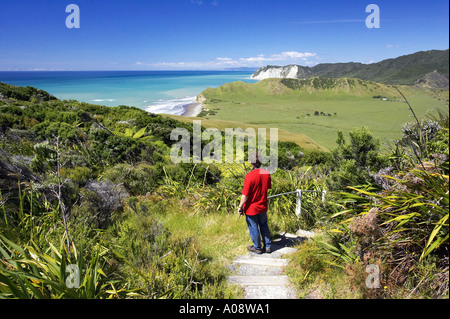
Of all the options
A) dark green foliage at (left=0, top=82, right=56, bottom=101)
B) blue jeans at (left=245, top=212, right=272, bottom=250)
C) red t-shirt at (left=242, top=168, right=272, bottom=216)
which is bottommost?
blue jeans at (left=245, top=212, right=272, bottom=250)

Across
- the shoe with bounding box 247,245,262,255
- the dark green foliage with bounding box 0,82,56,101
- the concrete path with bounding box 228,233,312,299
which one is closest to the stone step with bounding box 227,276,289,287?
the concrete path with bounding box 228,233,312,299

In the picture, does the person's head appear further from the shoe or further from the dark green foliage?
the dark green foliage

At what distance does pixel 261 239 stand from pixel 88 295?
2926mm

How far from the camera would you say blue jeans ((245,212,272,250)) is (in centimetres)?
428

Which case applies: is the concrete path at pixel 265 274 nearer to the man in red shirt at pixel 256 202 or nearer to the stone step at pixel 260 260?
the stone step at pixel 260 260

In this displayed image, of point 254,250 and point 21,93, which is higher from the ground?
point 21,93

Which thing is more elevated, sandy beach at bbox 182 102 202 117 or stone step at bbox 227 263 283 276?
sandy beach at bbox 182 102 202 117

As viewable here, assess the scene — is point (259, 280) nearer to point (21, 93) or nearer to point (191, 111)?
point (21, 93)

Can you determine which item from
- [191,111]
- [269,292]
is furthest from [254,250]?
[191,111]

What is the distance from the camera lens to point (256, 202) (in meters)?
4.24

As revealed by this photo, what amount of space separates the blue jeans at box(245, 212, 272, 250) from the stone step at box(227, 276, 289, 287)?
84 centimetres

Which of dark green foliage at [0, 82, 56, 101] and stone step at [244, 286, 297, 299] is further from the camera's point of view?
dark green foliage at [0, 82, 56, 101]

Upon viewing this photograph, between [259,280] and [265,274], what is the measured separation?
9.2 inches

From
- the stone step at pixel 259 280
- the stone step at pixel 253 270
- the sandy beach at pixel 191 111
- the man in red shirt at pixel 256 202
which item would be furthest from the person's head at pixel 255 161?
the sandy beach at pixel 191 111
